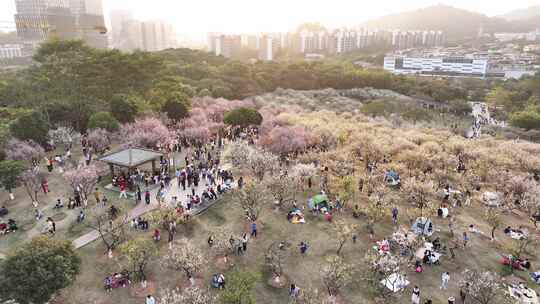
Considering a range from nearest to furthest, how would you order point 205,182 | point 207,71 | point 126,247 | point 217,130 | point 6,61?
point 126,247 → point 205,182 → point 217,130 → point 207,71 → point 6,61

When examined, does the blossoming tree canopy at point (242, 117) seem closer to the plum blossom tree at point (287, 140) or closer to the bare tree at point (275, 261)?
the plum blossom tree at point (287, 140)

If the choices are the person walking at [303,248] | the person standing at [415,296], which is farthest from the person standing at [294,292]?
the person standing at [415,296]

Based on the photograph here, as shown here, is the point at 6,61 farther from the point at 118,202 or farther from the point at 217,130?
the point at 118,202

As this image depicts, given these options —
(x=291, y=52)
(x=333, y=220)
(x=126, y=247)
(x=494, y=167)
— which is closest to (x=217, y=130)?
(x=333, y=220)

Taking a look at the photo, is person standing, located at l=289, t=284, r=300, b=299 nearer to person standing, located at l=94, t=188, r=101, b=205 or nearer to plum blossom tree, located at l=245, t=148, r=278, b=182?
plum blossom tree, located at l=245, t=148, r=278, b=182

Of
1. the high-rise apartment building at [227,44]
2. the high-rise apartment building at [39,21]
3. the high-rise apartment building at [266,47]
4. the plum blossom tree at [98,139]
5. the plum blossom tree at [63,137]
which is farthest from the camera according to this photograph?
the high-rise apartment building at [266,47]

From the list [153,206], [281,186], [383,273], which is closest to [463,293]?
[383,273]
